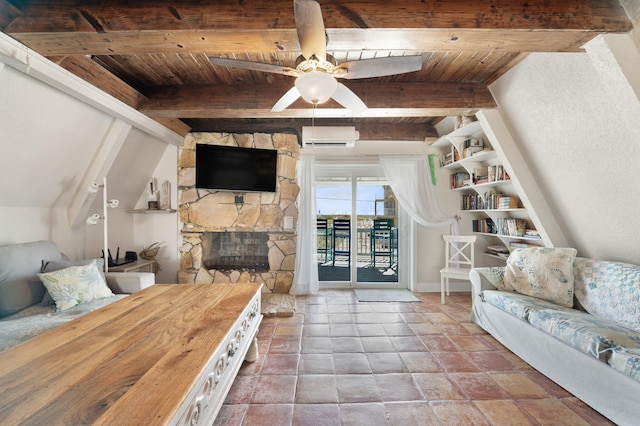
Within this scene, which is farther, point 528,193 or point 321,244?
point 321,244

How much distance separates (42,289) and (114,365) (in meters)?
1.75

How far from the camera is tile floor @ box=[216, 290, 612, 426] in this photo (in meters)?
1.59

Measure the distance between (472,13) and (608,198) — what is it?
5.94 feet

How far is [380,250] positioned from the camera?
4.48m

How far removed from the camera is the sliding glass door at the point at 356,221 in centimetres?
428

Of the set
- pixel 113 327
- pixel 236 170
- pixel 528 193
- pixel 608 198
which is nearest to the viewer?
pixel 113 327

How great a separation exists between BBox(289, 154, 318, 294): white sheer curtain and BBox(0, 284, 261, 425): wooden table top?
7.12 feet

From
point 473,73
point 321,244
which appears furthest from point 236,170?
point 473,73

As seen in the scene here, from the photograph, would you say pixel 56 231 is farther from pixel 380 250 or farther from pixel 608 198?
pixel 608 198

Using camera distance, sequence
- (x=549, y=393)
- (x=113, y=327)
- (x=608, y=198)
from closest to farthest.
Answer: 1. (x=113, y=327)
2. (x=549, y=393)
3. (x=608, y=198)

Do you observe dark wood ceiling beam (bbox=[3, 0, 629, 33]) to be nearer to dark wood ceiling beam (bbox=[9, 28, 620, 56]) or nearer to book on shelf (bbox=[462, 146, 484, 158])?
dark wood ceiling beam (bbox=[9, 28, 620, 56])

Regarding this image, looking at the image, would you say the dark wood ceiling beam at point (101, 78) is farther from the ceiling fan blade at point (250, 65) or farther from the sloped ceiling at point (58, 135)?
the ceiling fan blade at point (250, 65)

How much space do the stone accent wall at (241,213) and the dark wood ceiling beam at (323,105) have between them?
3.39ft

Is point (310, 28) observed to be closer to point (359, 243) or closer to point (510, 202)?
point (510, 202)
